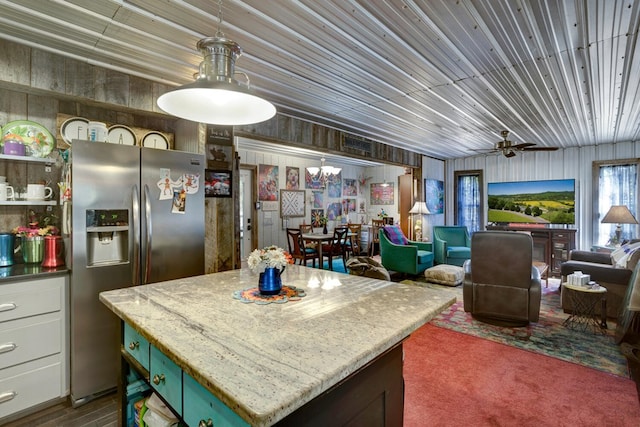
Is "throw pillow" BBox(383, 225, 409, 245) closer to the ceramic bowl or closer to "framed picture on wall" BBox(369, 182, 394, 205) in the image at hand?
"framed picture on wall" BBox(369, 182, 394, 205)

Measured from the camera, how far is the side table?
11.1 feet

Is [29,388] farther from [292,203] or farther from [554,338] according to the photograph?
[292,203]

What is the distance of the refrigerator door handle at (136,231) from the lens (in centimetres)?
241

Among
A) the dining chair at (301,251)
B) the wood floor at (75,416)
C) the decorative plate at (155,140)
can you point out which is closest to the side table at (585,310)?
the dining chair at (301,251)

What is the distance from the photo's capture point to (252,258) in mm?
1663

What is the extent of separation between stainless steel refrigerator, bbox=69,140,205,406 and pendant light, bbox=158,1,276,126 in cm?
115

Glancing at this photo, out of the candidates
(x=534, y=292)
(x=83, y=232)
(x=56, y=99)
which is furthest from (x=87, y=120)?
(x=534, y=292)

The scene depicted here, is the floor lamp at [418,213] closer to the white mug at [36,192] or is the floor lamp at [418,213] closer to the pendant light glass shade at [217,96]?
the pendant light glass shade at [217,96]

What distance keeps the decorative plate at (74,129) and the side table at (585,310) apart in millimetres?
4865

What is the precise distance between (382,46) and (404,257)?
389cm

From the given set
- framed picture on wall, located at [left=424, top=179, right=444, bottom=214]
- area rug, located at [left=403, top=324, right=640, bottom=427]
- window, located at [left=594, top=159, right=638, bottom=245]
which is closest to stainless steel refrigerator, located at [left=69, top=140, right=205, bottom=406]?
area rug, located at [left=403, top=324, right=640, bottom=427]

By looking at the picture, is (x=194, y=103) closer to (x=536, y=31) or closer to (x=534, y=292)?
(x=536, y=31)

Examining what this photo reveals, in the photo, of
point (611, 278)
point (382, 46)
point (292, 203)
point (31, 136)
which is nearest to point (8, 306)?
point (31, 136)

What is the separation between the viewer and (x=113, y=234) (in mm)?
2459
